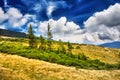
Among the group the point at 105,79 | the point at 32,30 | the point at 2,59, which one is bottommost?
the point at 105,79

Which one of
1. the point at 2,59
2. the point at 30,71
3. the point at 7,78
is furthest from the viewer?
→ the point at 2,59

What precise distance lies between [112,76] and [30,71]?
23812mm

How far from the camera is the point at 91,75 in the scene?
67.2 m

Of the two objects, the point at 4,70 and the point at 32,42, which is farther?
the point at 32,42

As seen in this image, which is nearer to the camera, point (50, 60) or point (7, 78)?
point (7, 78)

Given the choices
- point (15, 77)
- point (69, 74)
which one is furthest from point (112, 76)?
point (15, 77)

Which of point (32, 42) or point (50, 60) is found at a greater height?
A: point (32, 42)

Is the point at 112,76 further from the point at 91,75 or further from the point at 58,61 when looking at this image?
the point at 58,61

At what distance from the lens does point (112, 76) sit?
232 feet

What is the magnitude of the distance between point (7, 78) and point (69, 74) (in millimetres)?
17191

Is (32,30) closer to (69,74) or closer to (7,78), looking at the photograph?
(69,74)

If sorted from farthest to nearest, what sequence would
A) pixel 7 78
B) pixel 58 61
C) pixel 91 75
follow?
pixel 58 61 → pixel 91 75 → pixel 7 78

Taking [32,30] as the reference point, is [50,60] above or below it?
below

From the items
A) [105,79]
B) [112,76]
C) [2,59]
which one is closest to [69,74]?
[105,79]
